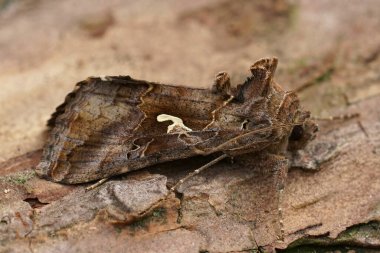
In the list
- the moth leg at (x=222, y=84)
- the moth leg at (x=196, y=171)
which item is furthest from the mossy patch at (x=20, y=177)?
the moth leg at (x=222, y=84)

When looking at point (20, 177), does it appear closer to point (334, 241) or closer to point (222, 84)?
point (222, 84)

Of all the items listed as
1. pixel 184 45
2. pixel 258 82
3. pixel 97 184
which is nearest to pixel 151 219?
pixel 97 184

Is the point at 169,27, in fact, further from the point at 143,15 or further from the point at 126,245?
the point at 126,245

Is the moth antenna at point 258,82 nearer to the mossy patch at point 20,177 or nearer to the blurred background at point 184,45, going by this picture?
the blurred background at point 184,45

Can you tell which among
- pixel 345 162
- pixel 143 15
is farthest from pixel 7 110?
pixel 345 162

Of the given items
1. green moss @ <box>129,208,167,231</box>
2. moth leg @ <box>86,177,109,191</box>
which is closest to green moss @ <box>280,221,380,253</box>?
green moss @ <box>129,208,167,231</box>

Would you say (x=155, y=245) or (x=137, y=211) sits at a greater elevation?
(x=137, y=211)

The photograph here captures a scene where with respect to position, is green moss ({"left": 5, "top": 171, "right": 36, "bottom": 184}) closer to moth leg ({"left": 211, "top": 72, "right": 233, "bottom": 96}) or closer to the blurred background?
the blurred background
